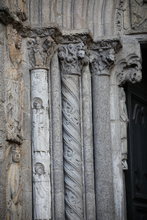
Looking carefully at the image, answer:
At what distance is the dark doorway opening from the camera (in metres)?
8.33

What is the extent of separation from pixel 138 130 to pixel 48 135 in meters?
1.81

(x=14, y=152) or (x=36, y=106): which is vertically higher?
(x=36, y=106)

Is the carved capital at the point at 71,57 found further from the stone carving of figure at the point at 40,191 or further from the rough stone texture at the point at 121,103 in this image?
A: the stone carving of figure at the point at 40,191

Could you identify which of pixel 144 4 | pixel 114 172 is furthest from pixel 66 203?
pixel 144 4

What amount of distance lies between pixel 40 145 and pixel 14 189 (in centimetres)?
72

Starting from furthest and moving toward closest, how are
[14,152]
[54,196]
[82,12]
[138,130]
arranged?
[138,130] < [82,12] < [54,196] < [14,152]

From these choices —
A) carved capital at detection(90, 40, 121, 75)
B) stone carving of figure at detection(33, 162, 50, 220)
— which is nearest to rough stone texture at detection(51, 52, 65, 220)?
stone carving of figure at detection(33, 162, 50, 220)

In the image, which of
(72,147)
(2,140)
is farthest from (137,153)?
(2,140)

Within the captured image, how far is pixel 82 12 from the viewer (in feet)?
25.7

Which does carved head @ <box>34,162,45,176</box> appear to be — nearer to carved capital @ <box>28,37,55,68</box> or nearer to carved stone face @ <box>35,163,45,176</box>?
carved stone face @ <box>35,163,45,176</box>

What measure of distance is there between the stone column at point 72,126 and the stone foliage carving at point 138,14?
0.94 meters

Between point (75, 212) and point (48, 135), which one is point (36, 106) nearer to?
point (48, 135)

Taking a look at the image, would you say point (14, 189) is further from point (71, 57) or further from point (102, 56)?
point (102, 56)

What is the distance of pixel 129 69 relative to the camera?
802 cm
